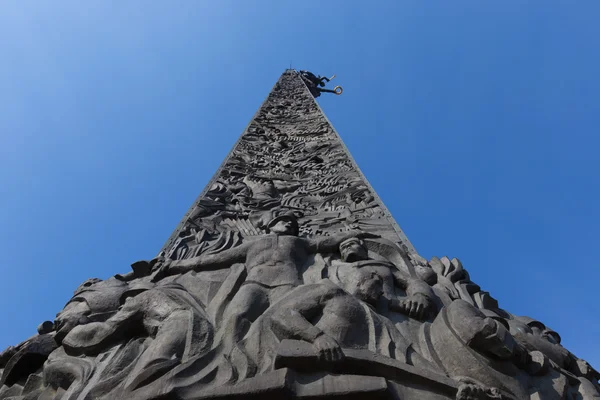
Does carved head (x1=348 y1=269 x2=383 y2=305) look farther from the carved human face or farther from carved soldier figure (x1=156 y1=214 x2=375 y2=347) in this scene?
the carved human face

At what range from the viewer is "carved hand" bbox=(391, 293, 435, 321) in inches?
128

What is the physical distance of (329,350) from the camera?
7.93 feet

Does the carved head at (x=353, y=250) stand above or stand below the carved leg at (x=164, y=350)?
above

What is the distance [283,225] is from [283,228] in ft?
0.15

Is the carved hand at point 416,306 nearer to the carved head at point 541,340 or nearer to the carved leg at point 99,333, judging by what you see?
the carved head at point 541,340

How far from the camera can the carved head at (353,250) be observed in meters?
4.00

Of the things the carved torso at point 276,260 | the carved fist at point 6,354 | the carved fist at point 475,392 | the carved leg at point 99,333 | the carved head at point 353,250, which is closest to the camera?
the carved fist at point 475,392

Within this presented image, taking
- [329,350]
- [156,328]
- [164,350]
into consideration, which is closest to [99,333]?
[156,328]

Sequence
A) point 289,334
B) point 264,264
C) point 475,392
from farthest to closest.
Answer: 1. point 264,264
2. point 289,334
3. point 475,392

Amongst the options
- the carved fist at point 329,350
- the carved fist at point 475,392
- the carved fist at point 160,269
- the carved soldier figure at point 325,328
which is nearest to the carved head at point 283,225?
the carved fist at point 160,269

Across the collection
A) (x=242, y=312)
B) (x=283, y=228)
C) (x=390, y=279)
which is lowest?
(x=242, y=312)

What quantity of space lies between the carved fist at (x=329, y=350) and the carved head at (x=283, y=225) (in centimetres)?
210

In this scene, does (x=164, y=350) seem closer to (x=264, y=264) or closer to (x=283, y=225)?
(x=264, y=264)

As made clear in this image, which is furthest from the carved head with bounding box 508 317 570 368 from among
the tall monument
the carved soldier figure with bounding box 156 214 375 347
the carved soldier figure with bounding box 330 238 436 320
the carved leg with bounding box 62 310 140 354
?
the carved leg with bounding box 62 310 140 354
